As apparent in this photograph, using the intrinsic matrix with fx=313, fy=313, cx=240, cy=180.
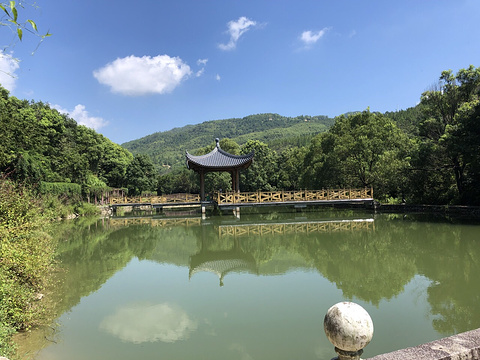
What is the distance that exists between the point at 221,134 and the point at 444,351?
345 ft

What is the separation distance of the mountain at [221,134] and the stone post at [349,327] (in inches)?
2875

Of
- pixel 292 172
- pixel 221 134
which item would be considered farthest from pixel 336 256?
pixel 221 134

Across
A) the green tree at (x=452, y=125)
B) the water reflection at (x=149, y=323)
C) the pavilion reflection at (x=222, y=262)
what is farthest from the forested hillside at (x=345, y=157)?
the water reflection at (x=149, y=323)

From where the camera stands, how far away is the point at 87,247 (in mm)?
9867

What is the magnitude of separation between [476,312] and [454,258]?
3311 mm

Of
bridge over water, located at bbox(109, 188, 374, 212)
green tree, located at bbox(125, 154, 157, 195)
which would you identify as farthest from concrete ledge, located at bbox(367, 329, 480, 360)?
green tree, located at bbox(125, 154, 157, 195)

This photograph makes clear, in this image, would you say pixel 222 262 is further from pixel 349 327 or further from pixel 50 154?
pixel 50 154

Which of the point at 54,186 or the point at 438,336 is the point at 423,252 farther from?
the point at 54,186

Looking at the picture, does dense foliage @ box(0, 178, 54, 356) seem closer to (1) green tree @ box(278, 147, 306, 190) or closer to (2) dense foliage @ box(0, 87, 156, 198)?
(2) dense foliage @ box(0, 87, 156, 198)

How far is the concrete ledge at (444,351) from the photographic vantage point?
1.93m

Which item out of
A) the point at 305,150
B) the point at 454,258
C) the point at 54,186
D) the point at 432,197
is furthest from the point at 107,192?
the point at 454,258

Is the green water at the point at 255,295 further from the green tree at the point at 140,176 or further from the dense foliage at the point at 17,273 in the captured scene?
the green tree at the point at 140,176

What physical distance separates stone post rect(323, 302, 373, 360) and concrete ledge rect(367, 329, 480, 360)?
374mm

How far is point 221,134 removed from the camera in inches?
4154
